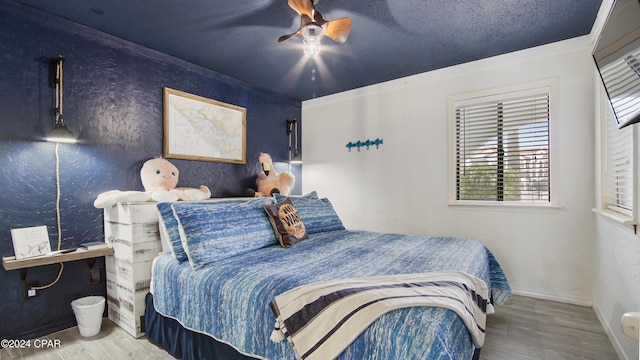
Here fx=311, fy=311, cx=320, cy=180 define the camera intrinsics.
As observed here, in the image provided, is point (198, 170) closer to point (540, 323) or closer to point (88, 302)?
point (88, 302)

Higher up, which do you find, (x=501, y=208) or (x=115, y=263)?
(x=501, y=208)

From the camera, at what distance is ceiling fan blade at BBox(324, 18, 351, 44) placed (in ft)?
7.25

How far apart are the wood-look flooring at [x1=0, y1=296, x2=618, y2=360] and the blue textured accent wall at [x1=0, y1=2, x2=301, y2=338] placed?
0.31m

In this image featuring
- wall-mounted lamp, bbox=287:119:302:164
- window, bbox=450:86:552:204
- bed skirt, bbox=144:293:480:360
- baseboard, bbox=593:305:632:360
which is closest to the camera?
bed skirt, bbox=144:293:480:360

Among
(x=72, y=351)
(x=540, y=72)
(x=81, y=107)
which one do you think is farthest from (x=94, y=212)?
(x=540, y=72)

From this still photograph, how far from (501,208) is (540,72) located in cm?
137

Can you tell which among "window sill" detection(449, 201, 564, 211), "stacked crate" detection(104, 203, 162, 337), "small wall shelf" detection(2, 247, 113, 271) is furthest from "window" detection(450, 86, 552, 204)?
"small wall shelf" detection(2, 247, 113, 271)

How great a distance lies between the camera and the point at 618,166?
2238mm

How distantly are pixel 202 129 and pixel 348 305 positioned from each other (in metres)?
2.75

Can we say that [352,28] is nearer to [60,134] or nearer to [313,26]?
[313,26]

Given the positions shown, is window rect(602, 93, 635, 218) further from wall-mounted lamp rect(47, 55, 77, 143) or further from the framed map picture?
wall-mounted lamp rect(47, 55, 77, 143)

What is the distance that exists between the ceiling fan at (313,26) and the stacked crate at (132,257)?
1.69 meters

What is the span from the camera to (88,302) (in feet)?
7.97

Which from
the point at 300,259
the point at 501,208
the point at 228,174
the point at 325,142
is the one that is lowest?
the point at 300,259
